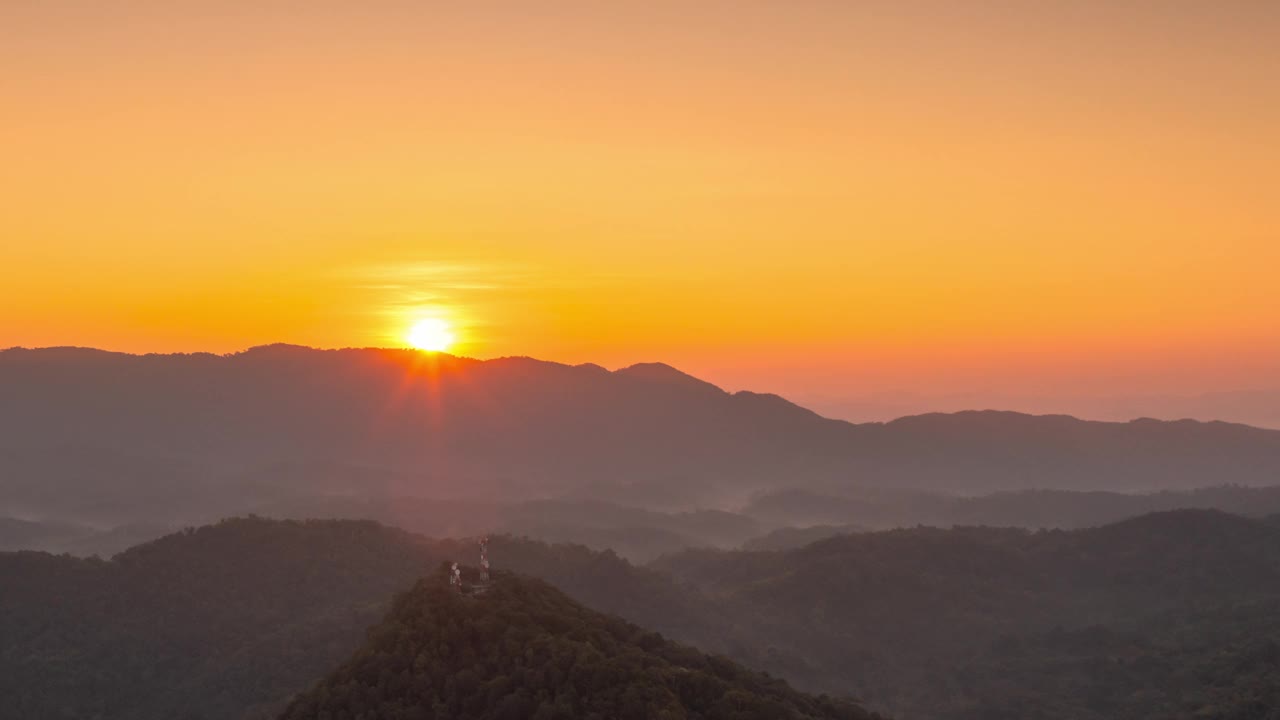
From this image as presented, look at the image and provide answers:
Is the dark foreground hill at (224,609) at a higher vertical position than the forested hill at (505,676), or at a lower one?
lower

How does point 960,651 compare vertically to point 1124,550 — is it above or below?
below

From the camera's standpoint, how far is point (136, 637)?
299ft

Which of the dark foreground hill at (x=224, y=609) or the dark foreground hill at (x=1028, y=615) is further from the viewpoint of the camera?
the dark foreground hill at (x=1028, y=615)

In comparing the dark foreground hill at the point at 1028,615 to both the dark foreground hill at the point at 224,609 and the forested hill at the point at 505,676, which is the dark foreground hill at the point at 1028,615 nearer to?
the dark foreground hill at the point at 224,609

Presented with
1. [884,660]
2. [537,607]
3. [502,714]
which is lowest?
[884,660]

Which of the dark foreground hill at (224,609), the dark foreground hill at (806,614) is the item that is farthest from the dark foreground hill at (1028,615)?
the dark foreground hill at (224,609)

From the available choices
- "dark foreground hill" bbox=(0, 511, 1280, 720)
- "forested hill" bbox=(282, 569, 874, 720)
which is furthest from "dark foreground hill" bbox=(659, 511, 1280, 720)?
"forested hill" bbox=(282, 569, 874, 720)

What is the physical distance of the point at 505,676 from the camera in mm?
37125

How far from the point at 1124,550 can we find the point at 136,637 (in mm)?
126222

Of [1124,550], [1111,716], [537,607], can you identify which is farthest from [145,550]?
[1124,550]

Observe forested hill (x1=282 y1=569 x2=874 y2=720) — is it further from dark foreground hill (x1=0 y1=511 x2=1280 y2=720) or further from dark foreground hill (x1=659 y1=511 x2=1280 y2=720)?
dark foreground hill (x1=659 y1=511 x2=1280 y2=720)

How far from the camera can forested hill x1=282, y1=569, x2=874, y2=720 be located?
1415 inches

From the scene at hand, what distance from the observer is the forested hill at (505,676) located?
35.9 m

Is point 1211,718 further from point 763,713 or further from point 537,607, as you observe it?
point 537,607
